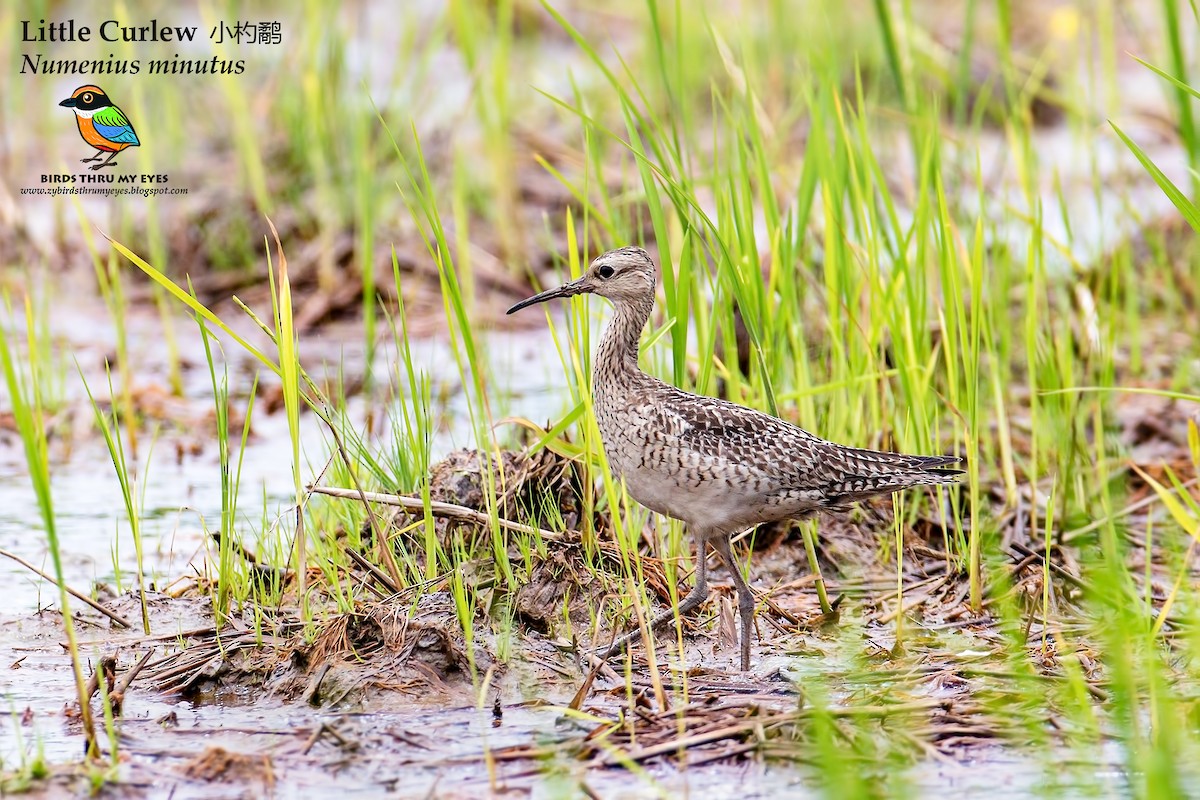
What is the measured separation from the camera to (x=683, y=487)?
552 cm

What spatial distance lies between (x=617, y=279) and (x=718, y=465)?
0.90m

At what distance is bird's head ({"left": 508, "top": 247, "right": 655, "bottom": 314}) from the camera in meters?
5.98

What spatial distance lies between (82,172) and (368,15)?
5.08m

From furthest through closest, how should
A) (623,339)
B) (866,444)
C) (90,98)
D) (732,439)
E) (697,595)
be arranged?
1. (90,98)
2. (866,444)
3. (623,339)
4. (697,595)
5. (732,439)

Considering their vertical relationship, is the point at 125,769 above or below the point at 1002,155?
below

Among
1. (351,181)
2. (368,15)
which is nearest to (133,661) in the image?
(351,181)

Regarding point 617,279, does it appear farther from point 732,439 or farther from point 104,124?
point 104,124

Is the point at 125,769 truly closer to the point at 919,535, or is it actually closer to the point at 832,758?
the point at 832,758

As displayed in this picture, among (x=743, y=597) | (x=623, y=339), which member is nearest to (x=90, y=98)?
(x=623, y=339)

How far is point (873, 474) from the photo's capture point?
5691mm

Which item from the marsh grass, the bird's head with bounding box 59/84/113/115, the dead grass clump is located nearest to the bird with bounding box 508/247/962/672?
the marsh grass

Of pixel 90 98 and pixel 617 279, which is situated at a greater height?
pixel 90 98

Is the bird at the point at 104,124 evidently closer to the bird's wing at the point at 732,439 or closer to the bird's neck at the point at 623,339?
the bird's neck at the point at 623,339

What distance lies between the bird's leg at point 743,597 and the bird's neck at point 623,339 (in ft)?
2.25
